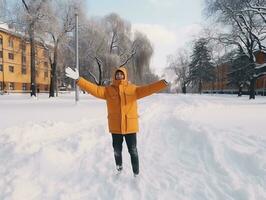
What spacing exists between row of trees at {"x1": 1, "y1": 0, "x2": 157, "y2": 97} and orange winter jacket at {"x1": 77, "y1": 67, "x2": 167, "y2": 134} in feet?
68.9

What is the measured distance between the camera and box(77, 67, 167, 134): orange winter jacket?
5.34 meters

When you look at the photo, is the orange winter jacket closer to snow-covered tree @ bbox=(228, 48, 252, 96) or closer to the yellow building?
snow-covered tree @ bbox=(228, 48, 252, 96)

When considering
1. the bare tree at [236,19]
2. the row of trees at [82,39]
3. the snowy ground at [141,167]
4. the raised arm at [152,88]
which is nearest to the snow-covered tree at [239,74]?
the row of trees at [82,39]

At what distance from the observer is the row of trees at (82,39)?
27.6 meters

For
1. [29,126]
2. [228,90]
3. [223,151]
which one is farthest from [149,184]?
[228,90]

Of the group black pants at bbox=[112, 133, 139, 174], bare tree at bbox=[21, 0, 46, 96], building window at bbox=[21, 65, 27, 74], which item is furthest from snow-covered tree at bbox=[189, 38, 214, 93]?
black pants at bbox=[112, 133, 139, 174]

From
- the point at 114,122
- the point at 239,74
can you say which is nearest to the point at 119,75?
the point at 114,122

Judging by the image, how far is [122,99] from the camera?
533 centimetres

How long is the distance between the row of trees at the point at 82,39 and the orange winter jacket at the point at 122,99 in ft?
68.9

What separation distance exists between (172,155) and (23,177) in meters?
3.32

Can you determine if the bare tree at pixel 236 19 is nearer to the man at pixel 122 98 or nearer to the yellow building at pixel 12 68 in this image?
the man at pixel 122 98

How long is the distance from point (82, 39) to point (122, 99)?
109 feet

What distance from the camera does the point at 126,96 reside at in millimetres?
5344

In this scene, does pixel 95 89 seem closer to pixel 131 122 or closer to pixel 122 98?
pixel 122 98
